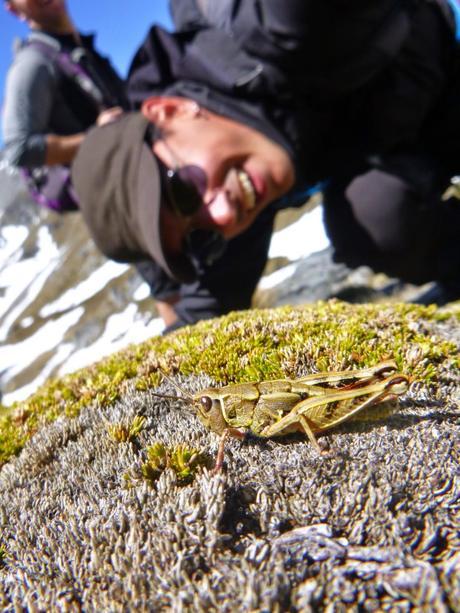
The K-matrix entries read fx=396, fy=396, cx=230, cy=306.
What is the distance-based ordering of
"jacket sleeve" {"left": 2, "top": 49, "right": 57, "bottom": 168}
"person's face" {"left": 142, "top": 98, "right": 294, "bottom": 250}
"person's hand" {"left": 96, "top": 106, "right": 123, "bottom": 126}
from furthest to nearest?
"person's hand" {"left": 96, "top": 106, "right": 123, "bottom": 126} → "jacket sleeve" {"left": 2, "top": 49, "right": 57, "bottom": 168} → "person's face" {"left": 142, "top": 98, "right": 294, "bottom": 250}

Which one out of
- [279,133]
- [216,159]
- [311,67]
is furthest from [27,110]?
[311,67]

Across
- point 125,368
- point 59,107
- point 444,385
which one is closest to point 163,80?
point 59,107

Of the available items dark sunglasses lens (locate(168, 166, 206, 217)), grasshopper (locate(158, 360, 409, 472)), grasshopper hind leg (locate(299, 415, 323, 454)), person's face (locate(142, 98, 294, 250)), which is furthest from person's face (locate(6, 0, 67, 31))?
grasshopper hind leg (locate(299, 415, 323, 454))

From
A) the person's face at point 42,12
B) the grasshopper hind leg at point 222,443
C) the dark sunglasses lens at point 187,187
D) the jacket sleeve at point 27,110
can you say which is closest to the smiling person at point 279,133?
the dark sunglasses lens at point 187,187

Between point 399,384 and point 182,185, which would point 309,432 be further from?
point 182,185

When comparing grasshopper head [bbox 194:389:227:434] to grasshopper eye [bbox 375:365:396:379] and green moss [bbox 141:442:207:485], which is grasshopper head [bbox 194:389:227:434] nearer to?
green moss [bbox 141:442:207:485]

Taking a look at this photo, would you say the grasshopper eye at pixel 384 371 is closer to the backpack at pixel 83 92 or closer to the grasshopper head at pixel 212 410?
the grasshopper head at pixel 212 410
